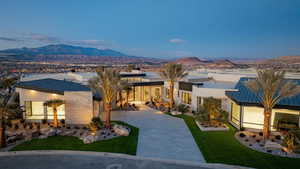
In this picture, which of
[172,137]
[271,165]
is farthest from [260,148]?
[172,137]

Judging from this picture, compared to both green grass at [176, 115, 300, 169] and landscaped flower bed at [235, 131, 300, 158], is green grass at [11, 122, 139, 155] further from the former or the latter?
landscaped flower bed at [235, 131, 300, 158]

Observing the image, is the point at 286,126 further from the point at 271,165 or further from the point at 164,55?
the point at 164,55

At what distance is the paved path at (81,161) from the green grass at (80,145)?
595mm

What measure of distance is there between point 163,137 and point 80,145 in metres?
6.18

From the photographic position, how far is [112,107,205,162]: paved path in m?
11.1

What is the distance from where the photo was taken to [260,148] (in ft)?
→ 39.1

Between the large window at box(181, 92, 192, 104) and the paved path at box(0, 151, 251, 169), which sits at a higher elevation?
the large window at box(181, 92, 192, 104)

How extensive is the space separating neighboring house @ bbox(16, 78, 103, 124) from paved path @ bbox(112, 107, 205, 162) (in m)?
3.58

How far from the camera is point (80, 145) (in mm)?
12477

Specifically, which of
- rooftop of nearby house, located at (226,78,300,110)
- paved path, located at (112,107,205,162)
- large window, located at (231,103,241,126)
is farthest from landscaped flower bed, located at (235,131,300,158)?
paved path, located at (112,107,205,162)

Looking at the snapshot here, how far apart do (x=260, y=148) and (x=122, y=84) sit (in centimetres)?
1243

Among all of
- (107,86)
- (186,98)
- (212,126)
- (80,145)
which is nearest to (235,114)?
(212,126)

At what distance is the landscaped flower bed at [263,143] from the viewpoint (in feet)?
36.9

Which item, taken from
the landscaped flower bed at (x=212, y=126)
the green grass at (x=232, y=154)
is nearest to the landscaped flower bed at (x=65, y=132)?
the green grass at (x=232, y=154)
